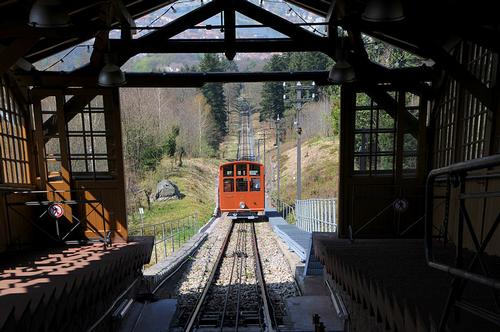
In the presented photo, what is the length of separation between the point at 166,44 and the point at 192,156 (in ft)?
115

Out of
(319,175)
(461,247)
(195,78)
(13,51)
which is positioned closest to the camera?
(461,247)

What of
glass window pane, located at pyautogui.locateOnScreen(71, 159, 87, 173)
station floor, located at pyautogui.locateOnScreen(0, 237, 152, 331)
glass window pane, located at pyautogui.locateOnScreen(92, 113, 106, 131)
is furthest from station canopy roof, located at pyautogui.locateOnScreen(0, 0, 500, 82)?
station floor, located at pyautogui.locateOnScreen(0, 237, 152, 331)

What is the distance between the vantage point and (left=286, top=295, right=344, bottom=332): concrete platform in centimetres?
561

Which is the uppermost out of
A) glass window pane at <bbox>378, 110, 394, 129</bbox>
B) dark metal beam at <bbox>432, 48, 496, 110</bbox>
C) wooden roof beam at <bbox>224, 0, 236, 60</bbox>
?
wooden roof beam at <bbox>224, 0, 236, 60</bbox>

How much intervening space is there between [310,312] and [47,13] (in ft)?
19.3

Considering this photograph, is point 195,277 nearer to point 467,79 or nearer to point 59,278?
point 59,278

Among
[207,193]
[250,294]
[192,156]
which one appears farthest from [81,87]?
[192,156]

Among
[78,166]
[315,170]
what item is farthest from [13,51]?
[315,170]

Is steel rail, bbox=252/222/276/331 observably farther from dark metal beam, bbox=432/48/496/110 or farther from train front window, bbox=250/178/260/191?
train front window, bbox=250/178/260/191

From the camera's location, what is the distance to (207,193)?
108ft

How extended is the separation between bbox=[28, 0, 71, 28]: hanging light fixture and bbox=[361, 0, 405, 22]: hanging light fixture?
334 cm

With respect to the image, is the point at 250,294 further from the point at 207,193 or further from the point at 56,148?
the point at 207,193

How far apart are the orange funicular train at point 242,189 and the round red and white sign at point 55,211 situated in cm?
1220

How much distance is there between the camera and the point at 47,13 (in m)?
3.74
